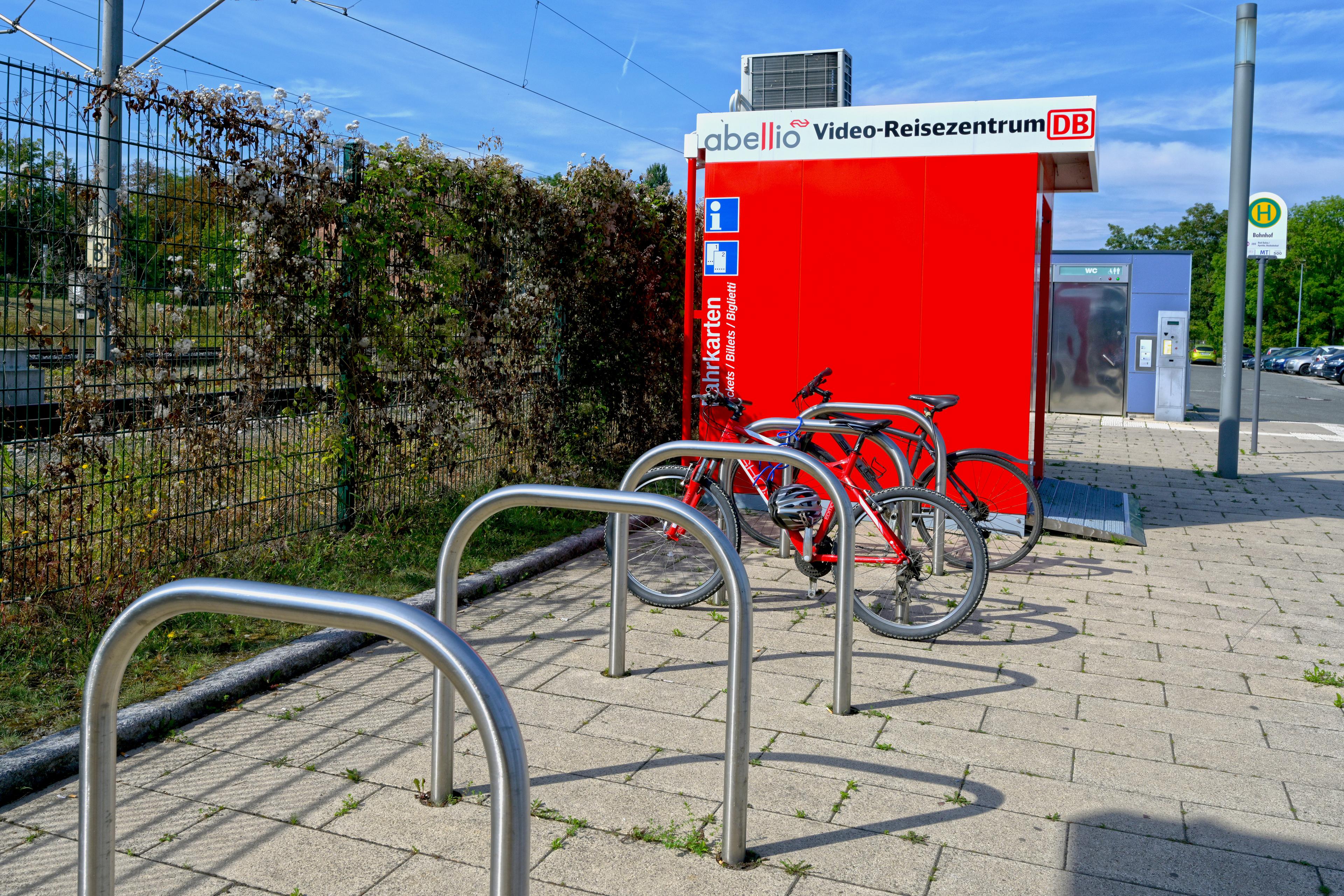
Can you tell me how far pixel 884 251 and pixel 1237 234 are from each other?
583 cm

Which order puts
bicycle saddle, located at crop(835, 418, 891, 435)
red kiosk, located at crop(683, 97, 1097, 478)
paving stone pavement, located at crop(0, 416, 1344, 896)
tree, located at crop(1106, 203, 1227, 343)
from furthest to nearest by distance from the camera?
tree, located at crop(1106, 203, 1227, 343) < red kiosk, located at crop(683, 97, 1097, 478) < bicycle saddle, located at crop(835, 418, 891, 435) < paving stone pavement, located at crop(0, 416, 1344, 896)

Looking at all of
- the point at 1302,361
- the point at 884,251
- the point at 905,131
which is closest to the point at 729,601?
the point at 884,251

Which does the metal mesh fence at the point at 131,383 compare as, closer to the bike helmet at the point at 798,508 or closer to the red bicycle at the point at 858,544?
the red bicycle at the point at 858,544

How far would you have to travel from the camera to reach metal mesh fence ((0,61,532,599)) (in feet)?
14.6

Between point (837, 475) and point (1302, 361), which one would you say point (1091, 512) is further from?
point (1302, 361)

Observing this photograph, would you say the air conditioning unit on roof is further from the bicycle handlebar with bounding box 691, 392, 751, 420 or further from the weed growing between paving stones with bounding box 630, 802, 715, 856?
the weed growing between paving stones with bounding box 630, 802, 715, 856

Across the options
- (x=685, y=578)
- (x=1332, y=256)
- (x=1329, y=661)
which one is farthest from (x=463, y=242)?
(x=1332, y=256)

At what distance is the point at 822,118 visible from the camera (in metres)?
8.19

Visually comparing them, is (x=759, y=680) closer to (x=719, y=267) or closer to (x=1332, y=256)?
(x=719, y=267)

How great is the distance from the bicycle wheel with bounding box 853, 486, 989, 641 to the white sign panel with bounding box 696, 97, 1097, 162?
11.2 ft

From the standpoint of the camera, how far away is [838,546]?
166 inches

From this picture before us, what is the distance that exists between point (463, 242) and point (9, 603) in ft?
12.0

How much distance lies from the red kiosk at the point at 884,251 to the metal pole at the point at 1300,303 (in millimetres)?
72503

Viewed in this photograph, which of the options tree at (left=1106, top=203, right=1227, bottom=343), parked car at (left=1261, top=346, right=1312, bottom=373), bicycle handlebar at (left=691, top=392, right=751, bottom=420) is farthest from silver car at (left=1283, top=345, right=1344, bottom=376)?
bicycle handlebar at (left=691, top=392, right=751, bottom=420)
